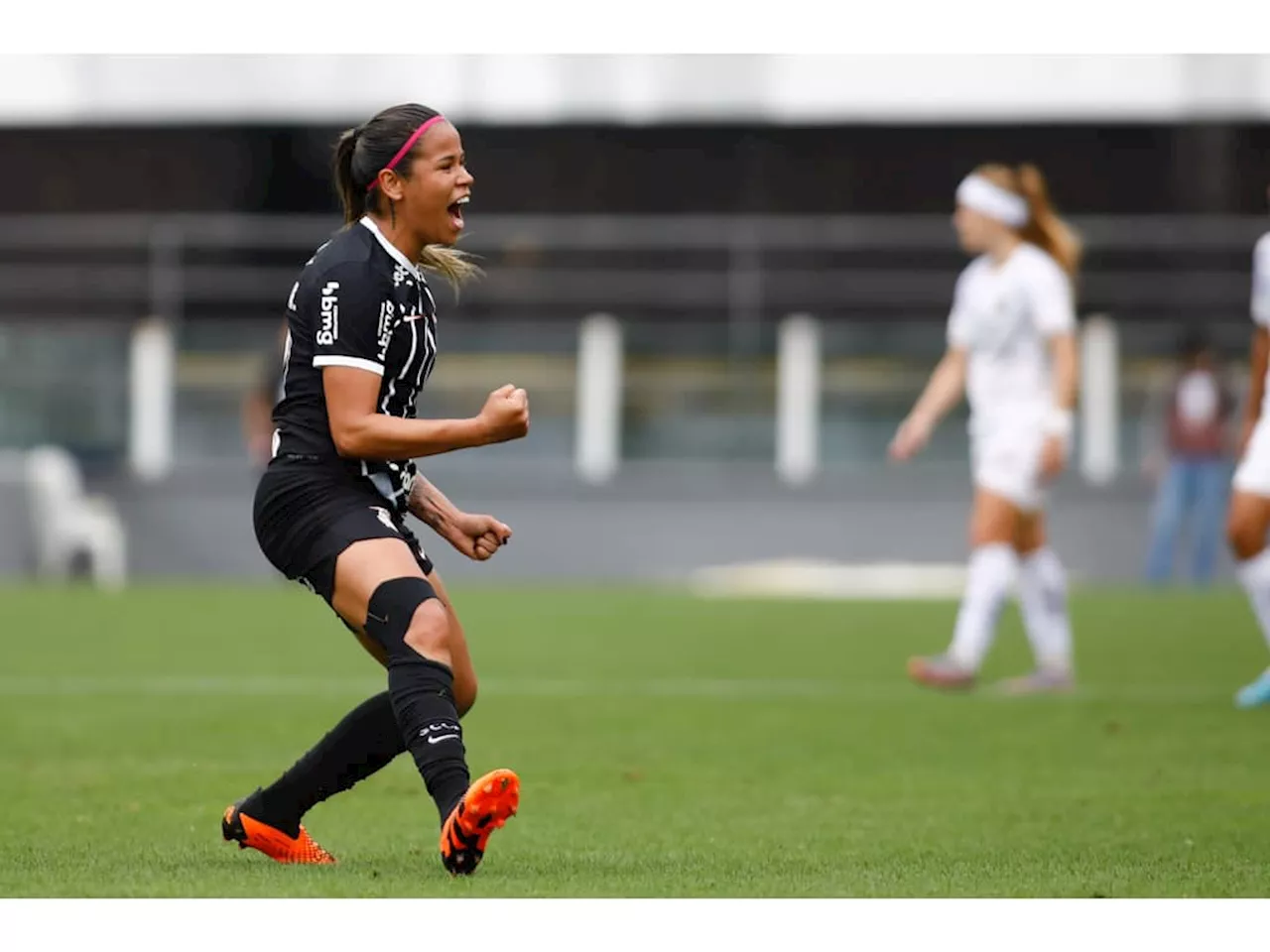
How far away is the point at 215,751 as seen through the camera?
31.0ft

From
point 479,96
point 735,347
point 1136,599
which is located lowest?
point 1136,599

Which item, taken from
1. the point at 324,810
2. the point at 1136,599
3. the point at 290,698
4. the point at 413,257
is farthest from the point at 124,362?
the point at 413,257

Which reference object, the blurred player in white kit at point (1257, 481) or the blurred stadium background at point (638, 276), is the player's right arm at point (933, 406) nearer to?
the blurred player in white kit at point (1257, 481)

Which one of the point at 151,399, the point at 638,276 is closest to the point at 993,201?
the point at 151,399

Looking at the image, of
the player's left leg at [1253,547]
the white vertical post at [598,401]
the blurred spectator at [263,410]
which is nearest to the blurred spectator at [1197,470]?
the white vertical post at [598,401]

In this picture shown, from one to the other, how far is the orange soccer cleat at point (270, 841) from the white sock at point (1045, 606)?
20.5 feet

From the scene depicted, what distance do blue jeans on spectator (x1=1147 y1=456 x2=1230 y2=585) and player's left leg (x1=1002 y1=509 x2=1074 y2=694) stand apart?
11.2 metres

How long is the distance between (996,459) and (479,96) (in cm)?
1948

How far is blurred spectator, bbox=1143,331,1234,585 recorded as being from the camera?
2292 centimetres

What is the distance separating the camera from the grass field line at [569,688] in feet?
39.2

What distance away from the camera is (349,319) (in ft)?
19.3

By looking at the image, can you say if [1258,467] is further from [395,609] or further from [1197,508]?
[1197,508]

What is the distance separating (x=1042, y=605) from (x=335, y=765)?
6.33 metres

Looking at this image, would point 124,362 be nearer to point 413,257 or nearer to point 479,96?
point 479,96
